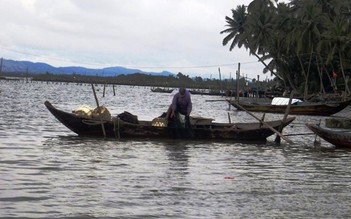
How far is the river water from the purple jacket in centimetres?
108

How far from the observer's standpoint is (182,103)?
18094 millimetres

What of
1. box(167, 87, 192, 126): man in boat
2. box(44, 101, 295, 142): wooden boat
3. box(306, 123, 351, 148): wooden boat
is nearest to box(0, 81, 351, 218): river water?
box(306, 123, 351, 148): wooden boat

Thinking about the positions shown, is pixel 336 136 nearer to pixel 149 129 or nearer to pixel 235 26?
pixel 149 129

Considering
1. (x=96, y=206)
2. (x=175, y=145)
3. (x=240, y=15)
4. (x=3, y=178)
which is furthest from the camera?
(x=240, y=15)

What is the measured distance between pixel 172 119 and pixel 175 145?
4.37 ft

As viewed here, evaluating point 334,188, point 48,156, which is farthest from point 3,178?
point 334,188

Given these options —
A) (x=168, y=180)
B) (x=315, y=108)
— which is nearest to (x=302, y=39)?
(x=315, y=108)

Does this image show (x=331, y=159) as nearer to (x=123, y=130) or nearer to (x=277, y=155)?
(x=277, y=155)

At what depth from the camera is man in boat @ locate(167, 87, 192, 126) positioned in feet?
59.1

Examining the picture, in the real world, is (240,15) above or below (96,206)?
above

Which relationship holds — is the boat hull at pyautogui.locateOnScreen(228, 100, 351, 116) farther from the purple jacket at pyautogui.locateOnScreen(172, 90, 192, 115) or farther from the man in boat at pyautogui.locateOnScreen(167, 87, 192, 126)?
the purple jacket at pyautogui.locateOnScreen(172, 90, 192, 115)

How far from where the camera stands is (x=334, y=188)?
11.0 metres

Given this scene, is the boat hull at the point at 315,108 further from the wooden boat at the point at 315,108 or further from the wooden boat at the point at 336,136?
the wooden boat at the point at 336,136

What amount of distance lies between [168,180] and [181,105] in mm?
7086
